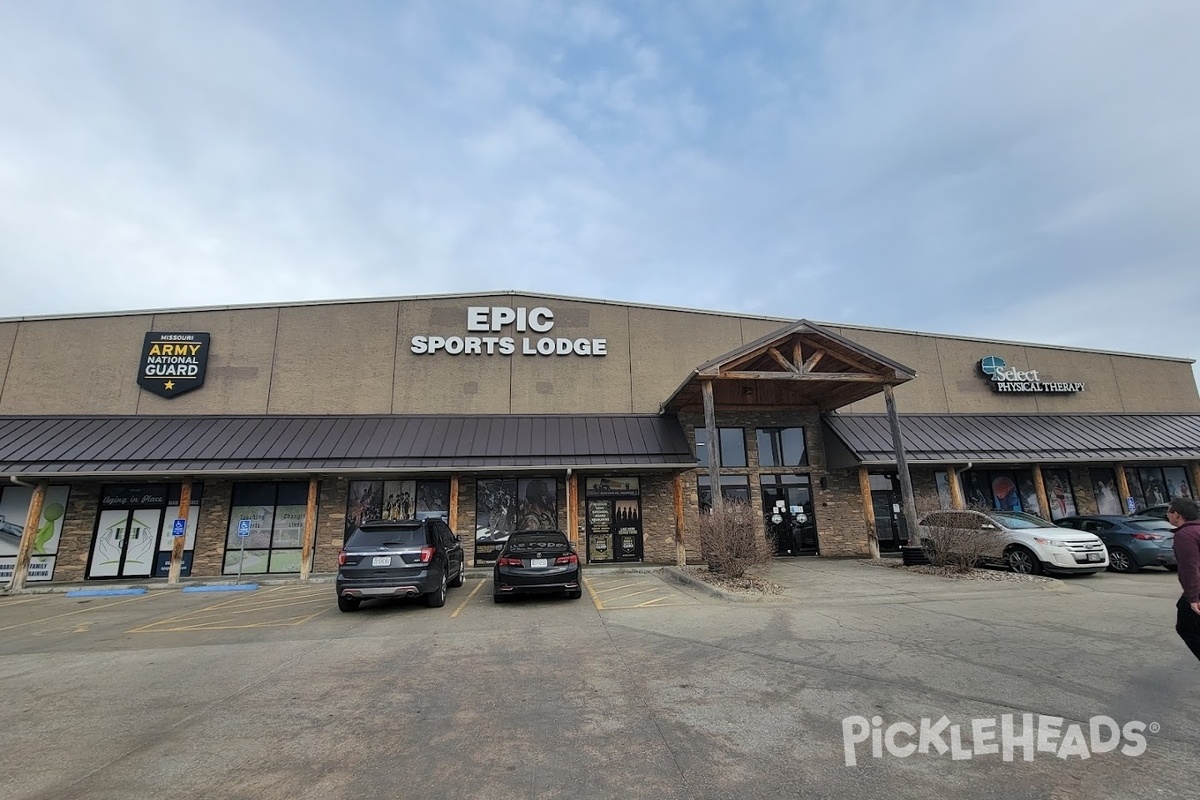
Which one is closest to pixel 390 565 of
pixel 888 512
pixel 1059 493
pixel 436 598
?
pixel 436 598

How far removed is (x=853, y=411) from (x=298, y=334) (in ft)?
66.0

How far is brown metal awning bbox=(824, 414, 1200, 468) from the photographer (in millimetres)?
17344

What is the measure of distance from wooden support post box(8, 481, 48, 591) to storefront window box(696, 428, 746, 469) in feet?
63.4

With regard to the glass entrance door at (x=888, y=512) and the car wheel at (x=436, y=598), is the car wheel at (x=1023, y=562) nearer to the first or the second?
the glass entrance door at (x=888, y=512)

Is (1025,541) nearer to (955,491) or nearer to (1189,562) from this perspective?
(955,491)

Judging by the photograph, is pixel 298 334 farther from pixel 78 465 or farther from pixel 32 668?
pixel 32 668

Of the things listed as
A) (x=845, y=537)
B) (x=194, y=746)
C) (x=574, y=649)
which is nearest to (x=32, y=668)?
(x=194, y=746)

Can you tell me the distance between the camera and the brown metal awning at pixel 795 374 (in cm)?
1431

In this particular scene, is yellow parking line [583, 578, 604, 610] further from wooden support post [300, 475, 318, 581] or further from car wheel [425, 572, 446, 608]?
wooden support post [300, 475, 318, 581]

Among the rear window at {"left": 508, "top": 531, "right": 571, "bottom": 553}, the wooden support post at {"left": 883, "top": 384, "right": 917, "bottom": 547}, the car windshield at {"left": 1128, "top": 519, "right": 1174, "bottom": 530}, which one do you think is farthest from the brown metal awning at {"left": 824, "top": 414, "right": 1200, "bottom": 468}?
the rear window at {"left": 508, "top": 531, "right": 571, "bottom": 553}

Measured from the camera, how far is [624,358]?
18734 millimetres

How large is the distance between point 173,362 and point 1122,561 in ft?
91.7

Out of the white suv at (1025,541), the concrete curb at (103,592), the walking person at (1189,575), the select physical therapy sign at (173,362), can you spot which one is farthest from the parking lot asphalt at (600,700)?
the select physical therapy sign at (173,362)

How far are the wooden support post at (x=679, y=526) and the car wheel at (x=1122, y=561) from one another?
1064 centimetres
